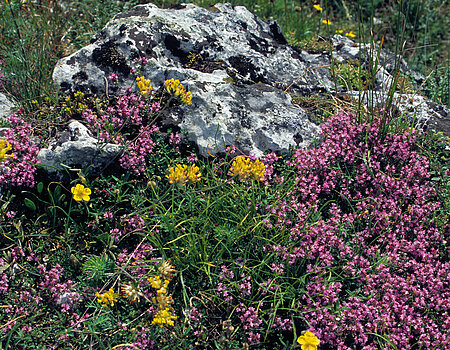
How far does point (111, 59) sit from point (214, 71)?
1195mm

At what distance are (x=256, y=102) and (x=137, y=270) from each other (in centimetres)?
225

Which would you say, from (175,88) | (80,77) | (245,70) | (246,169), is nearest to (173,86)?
(175,88)

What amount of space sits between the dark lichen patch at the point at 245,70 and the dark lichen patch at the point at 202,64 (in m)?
0.15

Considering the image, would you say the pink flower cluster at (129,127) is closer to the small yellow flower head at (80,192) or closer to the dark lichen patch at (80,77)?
the dark lichen patch at (80,77)

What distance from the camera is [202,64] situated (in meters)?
4.80

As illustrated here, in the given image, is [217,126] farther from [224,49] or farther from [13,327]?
[13,327]

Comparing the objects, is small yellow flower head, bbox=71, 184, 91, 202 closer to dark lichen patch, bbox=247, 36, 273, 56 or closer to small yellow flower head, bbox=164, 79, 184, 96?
small yellow flower head, bbox=164, 79, 184, 96

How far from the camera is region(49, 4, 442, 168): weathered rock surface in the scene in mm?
4273

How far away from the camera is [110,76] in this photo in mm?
4398

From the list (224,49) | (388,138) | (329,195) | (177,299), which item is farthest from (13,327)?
(388,138)

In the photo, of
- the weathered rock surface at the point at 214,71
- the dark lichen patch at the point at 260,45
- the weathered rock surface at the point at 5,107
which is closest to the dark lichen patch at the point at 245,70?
the weathered rock surface at the point at 214,71

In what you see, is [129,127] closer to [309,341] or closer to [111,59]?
[111,59]

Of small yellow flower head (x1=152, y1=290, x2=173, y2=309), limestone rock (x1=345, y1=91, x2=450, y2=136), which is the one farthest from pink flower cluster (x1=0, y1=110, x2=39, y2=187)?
limestone rock (x1=345, y1=91, x2=450, y2=136)

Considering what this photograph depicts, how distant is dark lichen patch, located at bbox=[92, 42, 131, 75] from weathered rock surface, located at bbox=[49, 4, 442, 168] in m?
0.01
